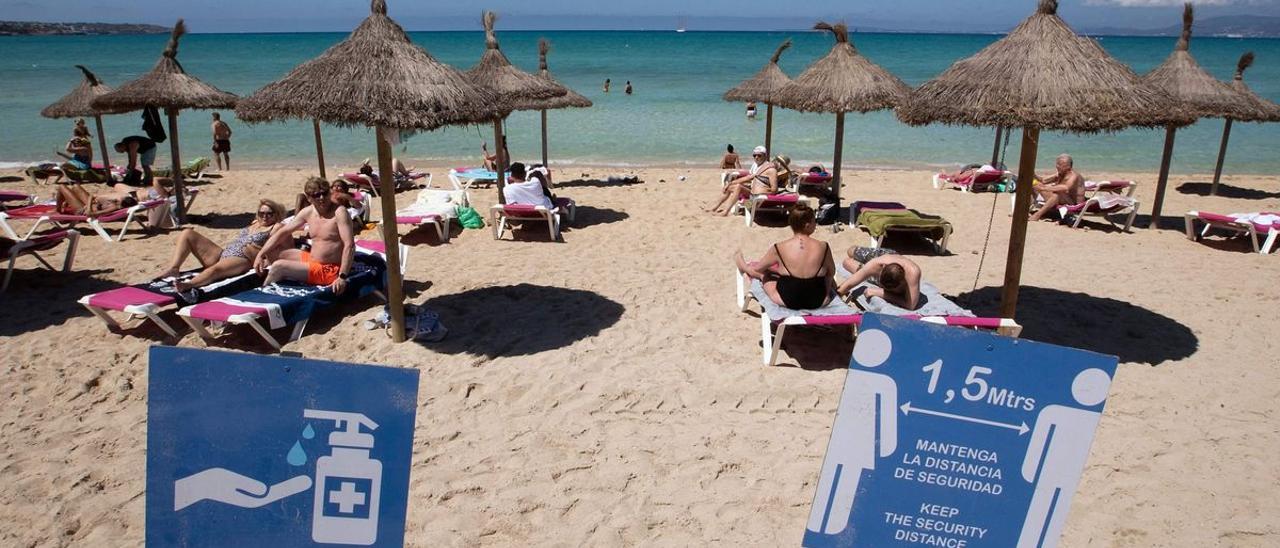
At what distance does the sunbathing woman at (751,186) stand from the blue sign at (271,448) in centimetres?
785

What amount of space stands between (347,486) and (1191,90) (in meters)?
11.2

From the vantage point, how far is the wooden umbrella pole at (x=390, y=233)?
16.1 feet

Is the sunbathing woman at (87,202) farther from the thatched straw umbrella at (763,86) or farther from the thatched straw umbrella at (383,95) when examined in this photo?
the thatched straw umbrella at (763,86)

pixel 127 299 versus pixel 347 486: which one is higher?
pixel 347 486

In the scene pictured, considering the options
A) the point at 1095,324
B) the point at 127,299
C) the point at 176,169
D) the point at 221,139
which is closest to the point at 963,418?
the point at 1095,324

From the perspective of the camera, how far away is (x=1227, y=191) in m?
12.0

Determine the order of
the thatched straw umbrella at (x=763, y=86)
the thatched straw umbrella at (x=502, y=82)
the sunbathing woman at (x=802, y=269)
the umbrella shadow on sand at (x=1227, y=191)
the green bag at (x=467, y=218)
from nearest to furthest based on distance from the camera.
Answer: the sunbathing woman at (x=802, y=269), the green bag at (x=467, y=218), the thatched straw umbrella at (x=502, y=82), the umbrella shadow on sand at (x=1227, y=191), the thatched straw umbrella at (x=763, y=86)

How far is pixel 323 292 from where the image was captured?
5512 mm

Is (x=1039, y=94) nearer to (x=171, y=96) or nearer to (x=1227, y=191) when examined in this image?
(x=171, y=96)

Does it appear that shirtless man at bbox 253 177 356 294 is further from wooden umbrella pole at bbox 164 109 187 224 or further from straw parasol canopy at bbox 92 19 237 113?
wooden umbrella pole at bbox 164 109 187 224

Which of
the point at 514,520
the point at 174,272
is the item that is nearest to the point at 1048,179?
the point at 514,520

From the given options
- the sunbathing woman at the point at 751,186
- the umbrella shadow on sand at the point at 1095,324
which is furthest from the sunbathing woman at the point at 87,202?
the umbrella shadow on sand at the point at 1095,324

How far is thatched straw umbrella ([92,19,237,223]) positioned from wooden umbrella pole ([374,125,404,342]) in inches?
183

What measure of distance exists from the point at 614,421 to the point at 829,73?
6485 mm
